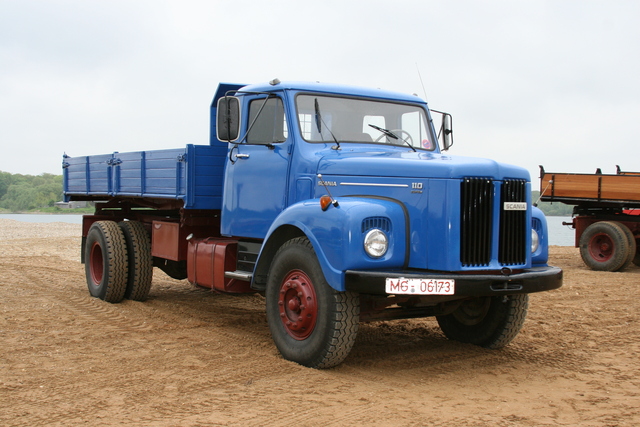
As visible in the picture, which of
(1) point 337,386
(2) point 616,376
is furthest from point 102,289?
(2) point 616,376

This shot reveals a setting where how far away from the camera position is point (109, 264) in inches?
340

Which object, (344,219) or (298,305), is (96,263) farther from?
(344,219)

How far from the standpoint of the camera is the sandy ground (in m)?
4.25

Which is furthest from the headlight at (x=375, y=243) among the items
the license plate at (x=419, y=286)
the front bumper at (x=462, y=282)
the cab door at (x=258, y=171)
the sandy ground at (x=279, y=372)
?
the cab door at (x=258, y=171)

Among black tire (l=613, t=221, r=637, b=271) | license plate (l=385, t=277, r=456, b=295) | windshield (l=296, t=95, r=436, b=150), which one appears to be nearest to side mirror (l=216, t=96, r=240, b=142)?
windshield (l=296, t=95, r=436, b=150)

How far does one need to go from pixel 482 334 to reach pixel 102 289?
16.3 ft

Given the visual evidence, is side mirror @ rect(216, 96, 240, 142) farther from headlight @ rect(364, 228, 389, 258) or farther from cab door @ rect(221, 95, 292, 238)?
headlight @ rect(364, 228, 389, 258)

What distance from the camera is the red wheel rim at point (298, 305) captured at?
17.5 ft

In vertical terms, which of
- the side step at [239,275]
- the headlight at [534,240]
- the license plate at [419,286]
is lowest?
the side step at [239,275]

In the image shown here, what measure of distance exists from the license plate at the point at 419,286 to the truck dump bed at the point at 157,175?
127 inches

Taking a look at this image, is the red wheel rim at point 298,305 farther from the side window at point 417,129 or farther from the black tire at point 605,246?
the black tire at point 605,246

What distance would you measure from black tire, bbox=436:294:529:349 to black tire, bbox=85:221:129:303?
431 centimetres

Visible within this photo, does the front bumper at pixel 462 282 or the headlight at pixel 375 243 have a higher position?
the headlight at pixel 375 243

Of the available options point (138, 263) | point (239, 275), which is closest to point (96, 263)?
point (138, 263)
